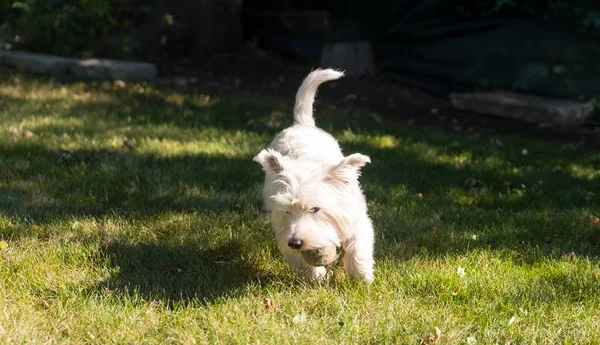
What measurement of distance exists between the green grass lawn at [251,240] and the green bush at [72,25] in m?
3.19

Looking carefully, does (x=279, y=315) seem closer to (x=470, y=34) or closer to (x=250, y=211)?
(x=250, y=211)

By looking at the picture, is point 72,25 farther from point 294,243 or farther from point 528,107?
point 294,243

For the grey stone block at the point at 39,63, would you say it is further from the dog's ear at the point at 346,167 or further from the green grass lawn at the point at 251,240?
the dog's ear at the point at 346,167

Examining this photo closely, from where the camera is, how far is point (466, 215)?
5.25 metres

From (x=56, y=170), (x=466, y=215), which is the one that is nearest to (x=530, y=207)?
(x=466, y=215)

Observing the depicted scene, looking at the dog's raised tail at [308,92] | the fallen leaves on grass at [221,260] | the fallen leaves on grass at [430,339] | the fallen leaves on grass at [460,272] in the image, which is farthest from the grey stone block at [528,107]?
the fallen leaves on grass at [430,339]

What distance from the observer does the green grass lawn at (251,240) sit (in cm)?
334

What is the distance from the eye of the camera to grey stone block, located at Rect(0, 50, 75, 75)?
34.0 feet

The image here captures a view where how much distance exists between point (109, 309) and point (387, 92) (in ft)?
25.1

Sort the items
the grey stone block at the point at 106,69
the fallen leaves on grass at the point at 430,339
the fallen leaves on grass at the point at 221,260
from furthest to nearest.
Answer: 1. the grey stone block at the point at 106,69
2. the fallen leaves on grass at the point at 221,260
3. the fallen leaves on grass at the point at 430,339

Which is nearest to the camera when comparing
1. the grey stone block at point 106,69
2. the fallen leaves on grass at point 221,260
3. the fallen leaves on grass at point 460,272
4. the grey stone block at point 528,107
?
the fallen leaves on grass at point 460,272

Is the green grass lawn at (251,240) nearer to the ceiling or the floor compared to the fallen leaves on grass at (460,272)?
nearer to the floor

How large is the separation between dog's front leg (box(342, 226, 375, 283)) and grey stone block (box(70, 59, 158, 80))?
726cm

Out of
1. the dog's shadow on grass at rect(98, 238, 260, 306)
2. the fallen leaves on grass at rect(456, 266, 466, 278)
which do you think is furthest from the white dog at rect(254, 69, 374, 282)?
the fallen leaves on grass at rect(456, 266, 466, 278)
